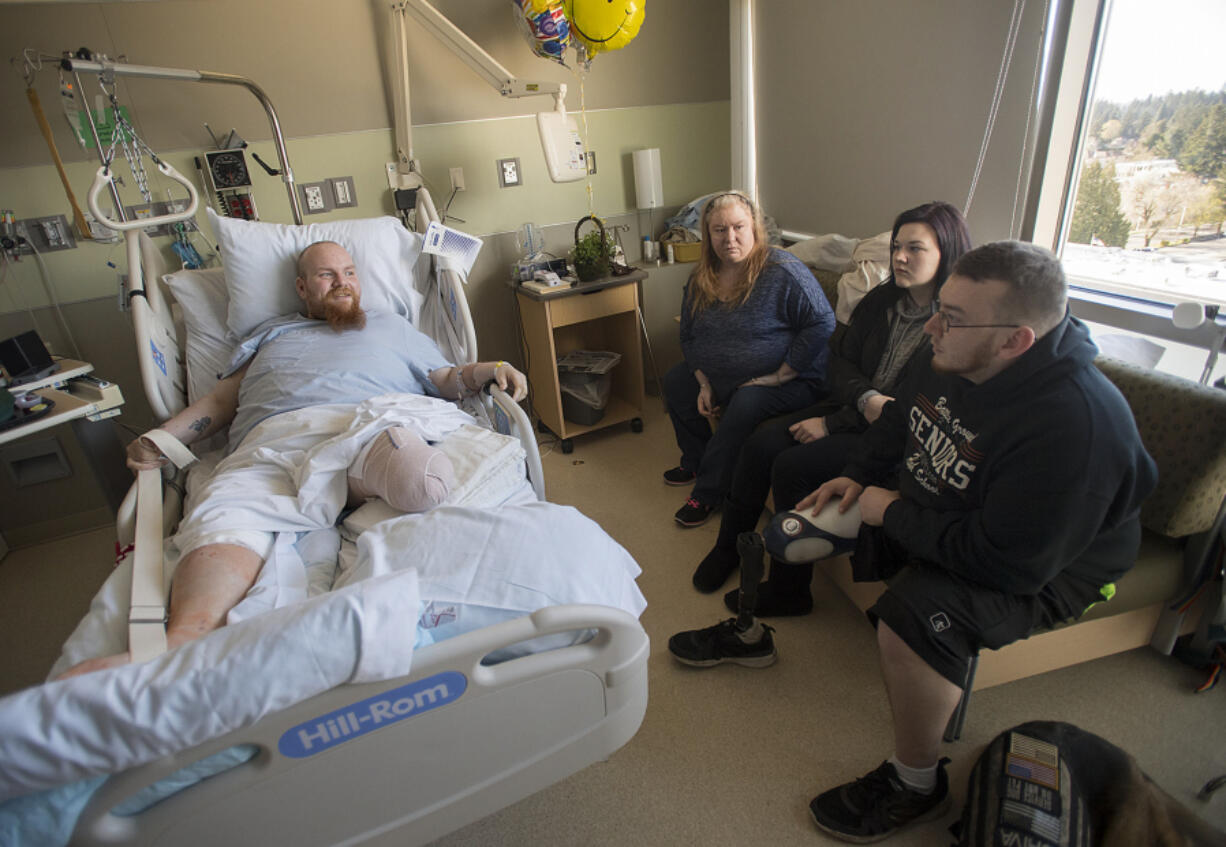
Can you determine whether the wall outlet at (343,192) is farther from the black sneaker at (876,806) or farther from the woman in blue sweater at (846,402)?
the black sneaker at (876,806)

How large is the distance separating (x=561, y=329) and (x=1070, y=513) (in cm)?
250

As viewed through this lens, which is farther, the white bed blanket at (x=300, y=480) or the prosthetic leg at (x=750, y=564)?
the prosthetic leg at (x=750, y=564)

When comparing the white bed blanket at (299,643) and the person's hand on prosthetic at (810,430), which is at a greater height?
the white bed blanket at (299,643)

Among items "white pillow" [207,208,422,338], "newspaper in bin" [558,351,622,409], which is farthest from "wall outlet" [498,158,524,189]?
"white pillow" [207,208,422,338]

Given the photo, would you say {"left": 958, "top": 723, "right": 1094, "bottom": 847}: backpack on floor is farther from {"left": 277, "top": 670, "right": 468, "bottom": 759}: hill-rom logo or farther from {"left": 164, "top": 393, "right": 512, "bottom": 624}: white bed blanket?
{"left": 164, "top": 393, "right": 512, "bottom": 624}: white bed blanket

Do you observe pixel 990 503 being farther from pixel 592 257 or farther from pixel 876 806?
pixel 592 257

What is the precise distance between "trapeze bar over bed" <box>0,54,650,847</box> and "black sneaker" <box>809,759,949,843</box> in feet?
1.62

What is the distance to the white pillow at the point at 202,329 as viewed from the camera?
1.91 metres

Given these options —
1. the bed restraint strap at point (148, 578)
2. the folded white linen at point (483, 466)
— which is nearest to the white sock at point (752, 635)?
the folded white linen at point (483, 466)

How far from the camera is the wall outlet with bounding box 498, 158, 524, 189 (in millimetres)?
3000

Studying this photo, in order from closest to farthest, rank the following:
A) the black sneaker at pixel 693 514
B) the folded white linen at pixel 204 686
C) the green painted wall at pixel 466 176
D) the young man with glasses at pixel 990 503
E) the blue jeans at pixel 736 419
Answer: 1. the folded white linen at pixel 204 686
2. the young man with glasses at pixel 990 503
3. the blue jeans at pixel 736 419
4. the black sneaker at pixel 693 514
5. the green painted wall at pixel 466 176

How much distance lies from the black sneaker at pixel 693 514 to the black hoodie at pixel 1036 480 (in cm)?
102

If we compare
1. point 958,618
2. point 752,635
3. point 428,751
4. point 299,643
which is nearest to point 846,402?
point 752,635

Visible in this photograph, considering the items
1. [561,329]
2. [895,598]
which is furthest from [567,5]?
[895,598]
